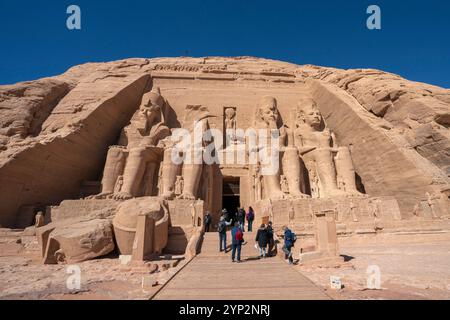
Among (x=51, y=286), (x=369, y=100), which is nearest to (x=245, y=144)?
(x=369, y=100)

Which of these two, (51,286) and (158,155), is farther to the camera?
(158,155)

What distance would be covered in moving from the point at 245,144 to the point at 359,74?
639 centimetres

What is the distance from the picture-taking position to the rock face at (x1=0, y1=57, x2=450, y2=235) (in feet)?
26.6

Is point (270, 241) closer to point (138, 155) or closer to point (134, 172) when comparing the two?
point (134, 172)

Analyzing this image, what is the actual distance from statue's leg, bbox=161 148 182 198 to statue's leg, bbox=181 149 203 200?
0.32m

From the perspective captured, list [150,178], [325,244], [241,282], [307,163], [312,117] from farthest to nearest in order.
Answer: [312,117], [307,163], [150,178], [325,244], [241,282]

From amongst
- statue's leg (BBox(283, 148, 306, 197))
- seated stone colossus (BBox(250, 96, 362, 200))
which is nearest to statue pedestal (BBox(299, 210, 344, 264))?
seated stone colossus (BBox(250, 96, 362, 200))

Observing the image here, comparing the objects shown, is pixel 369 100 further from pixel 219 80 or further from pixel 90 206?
pixel 90 206

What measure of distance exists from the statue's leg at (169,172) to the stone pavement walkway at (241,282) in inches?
167

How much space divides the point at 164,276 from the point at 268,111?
29.4 ft

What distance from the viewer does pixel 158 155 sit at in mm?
10281

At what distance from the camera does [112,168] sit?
929 cm

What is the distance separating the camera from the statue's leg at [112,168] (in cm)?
910

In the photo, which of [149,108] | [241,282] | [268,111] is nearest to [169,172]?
[149,108]
